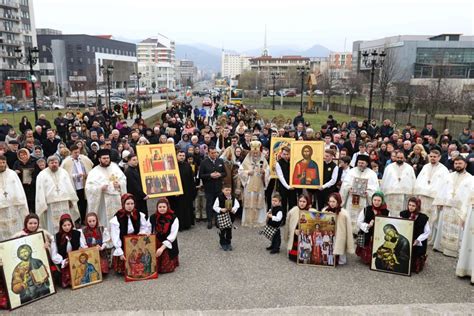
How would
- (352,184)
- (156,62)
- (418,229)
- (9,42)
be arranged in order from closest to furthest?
(418,229), (352,184), (9,42), (156,62)

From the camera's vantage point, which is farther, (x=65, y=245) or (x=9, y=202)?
(x=9, y=202)

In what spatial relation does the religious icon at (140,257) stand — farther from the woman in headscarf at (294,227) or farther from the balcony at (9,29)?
the balcony at (9,29)

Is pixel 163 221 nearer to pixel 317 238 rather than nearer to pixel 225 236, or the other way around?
pixel 225 236

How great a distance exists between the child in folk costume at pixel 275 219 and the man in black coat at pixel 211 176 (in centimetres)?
202

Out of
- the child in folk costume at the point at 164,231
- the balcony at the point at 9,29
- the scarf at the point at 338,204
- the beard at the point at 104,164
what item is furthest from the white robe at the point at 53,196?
the balcony at the point at 9,29

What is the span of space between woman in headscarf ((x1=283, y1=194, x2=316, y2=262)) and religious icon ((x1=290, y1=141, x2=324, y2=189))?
1.61 m

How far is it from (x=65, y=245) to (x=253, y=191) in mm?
4564

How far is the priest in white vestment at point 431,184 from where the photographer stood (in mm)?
8719

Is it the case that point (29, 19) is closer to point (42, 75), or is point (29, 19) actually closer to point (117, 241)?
point (42, 75)

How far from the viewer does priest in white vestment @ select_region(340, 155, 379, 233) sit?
891cm

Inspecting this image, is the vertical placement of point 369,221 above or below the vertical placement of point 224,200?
below

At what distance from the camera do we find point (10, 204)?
25.8 ft

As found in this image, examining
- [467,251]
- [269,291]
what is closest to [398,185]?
[467,251]

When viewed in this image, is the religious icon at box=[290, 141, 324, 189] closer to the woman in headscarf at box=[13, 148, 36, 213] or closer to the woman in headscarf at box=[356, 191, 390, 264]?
the woman in headscarf at box=[356, 191, 390, 264]
